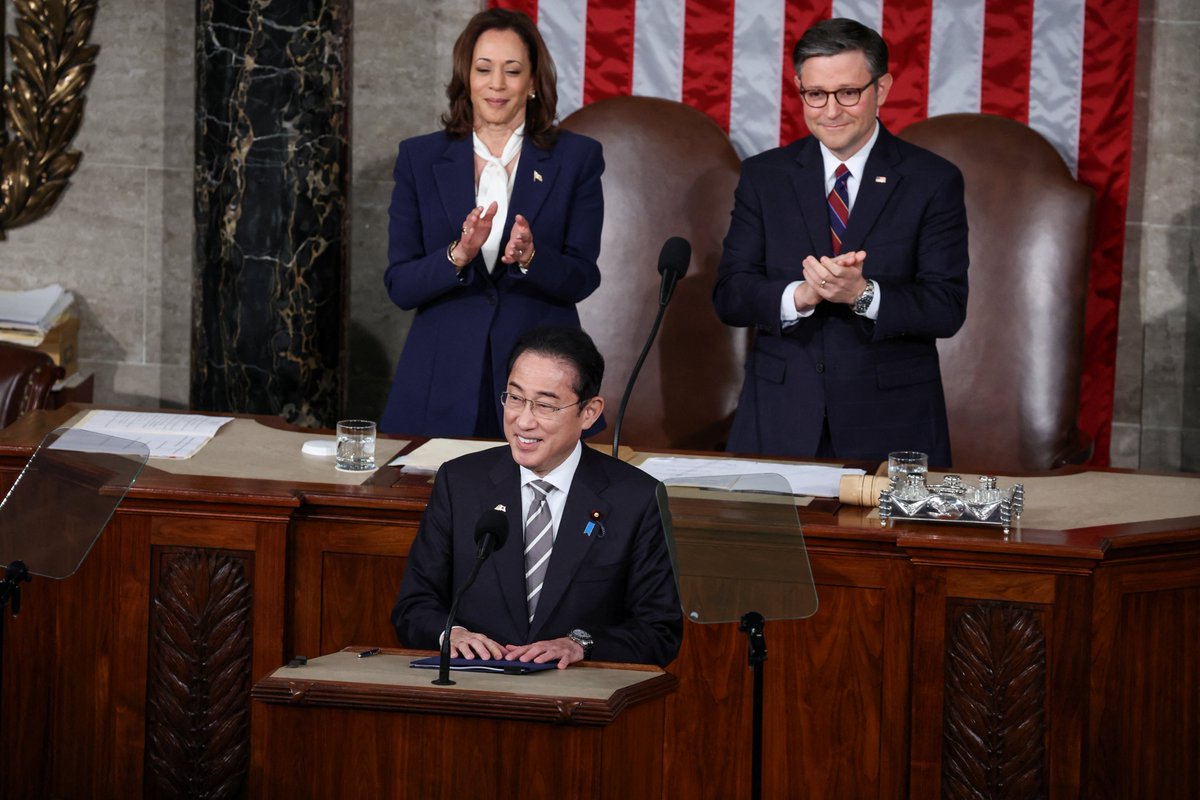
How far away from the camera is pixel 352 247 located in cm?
630

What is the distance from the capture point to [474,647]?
115 inches

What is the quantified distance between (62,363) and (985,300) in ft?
11.0

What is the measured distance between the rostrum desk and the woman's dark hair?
43.8 inches

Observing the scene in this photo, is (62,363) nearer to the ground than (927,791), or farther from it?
farther from it

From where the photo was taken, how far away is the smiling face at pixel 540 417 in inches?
125

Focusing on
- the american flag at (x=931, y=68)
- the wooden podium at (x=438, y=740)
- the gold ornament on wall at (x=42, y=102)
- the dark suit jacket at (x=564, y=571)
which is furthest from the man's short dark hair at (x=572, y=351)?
the gold ornament on wall at (x=42, y=102)

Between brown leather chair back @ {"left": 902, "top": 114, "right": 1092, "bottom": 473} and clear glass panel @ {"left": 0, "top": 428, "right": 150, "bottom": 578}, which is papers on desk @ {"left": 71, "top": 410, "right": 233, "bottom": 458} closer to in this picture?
clear glass panel @ {"left": 0, "top": 428, "right": 150, "bottom": 578}

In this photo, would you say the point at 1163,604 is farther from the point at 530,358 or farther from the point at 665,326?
the point at 665,326

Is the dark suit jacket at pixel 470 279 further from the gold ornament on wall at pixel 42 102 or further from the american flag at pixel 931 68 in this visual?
the gold ornament on wall at pixel 42 102

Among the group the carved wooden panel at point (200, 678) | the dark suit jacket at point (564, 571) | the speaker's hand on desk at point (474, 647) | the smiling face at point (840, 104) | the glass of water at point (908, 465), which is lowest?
the carved wooden panel at point (200, 678)

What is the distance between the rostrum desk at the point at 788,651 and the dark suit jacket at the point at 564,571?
17.9 inches

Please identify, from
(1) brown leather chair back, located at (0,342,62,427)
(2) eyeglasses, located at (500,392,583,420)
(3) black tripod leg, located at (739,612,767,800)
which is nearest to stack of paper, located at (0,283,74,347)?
(1) brown leather chair back, located at (0,342,62,427)

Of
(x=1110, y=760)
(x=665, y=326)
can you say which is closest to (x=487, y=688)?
(x=1110, y=760)

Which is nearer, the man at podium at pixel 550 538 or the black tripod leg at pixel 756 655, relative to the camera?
the black tripod leg at pixel 756 655
